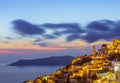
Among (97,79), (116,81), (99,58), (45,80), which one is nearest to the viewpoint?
(116,81)

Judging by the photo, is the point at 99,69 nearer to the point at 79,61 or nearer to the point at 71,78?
the point at 71,78

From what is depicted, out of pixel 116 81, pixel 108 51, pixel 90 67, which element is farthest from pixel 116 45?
pixel 116 81

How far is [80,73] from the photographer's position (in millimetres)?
57125

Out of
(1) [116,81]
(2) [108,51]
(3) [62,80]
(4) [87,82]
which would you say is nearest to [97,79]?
(4) [87,82]

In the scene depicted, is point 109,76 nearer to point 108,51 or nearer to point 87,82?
point 87,82

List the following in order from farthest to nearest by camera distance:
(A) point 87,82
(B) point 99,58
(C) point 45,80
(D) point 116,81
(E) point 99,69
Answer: (B) point 99,58 → (C) point 45,80 → (E) point 99,69 → (A) point 87,82 → (D) point 116,81

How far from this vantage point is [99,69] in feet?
181

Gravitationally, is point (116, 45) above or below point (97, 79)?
above

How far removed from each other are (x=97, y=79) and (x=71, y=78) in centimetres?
918

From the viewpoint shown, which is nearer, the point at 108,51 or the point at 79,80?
the point at 79,80

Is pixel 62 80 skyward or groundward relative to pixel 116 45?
groundward

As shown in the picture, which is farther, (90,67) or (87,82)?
(90,67)

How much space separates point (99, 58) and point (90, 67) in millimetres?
10215

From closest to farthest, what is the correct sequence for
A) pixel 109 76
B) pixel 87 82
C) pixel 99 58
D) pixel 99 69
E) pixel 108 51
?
pixel 109 76 → pixel 87 82 → pixel 99 69 → pixel 99 58 → pixel 108 51
